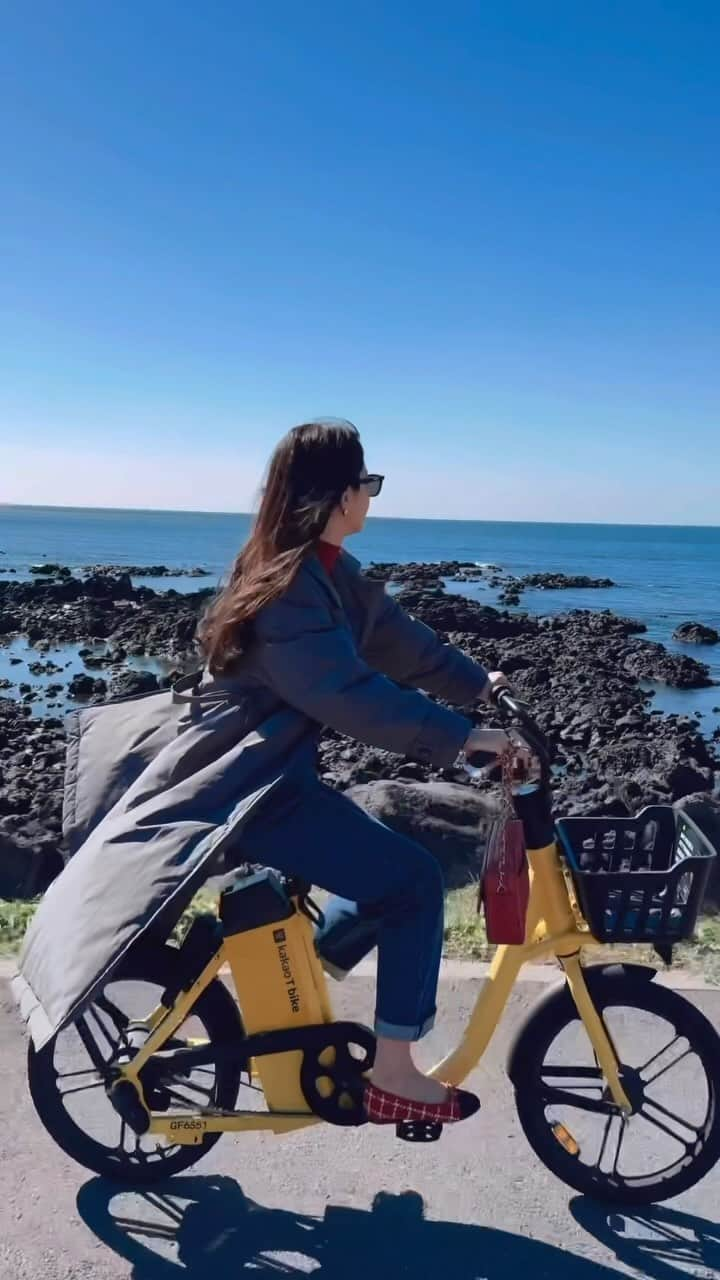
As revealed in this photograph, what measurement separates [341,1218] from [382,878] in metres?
1.04

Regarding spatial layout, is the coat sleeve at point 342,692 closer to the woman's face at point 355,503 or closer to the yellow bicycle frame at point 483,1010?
the woman's face at point 355,503

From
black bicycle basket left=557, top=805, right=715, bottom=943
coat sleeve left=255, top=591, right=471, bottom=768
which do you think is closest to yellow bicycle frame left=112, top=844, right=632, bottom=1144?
black bicycle basket left=557, top=805, right=715, bottom=943

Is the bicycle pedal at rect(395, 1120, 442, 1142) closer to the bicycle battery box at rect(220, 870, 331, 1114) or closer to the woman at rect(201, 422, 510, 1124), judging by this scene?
the woman at rect(201, 422, 510, 1124)

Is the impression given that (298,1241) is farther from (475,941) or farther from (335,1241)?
(475,941)

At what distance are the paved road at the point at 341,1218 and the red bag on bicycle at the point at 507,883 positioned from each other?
32.7 inches

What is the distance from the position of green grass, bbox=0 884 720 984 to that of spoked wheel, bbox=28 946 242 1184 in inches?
59.4

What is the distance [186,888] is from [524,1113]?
132cm

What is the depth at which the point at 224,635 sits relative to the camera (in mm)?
2955

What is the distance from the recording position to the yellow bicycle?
309 cm

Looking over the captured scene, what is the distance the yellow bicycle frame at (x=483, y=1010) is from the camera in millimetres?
3098

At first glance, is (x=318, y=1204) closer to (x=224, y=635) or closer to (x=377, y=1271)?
(x=377, y=1271)

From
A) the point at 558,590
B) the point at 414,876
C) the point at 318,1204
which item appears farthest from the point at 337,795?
the point at 558,590

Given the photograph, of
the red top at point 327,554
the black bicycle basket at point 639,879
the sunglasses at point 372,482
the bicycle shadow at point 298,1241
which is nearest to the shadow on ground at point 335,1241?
the bicycle shadow at point 298,1241

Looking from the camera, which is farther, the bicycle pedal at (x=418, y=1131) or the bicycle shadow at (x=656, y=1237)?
the bicycle pedal at (x=418, y=1131)
